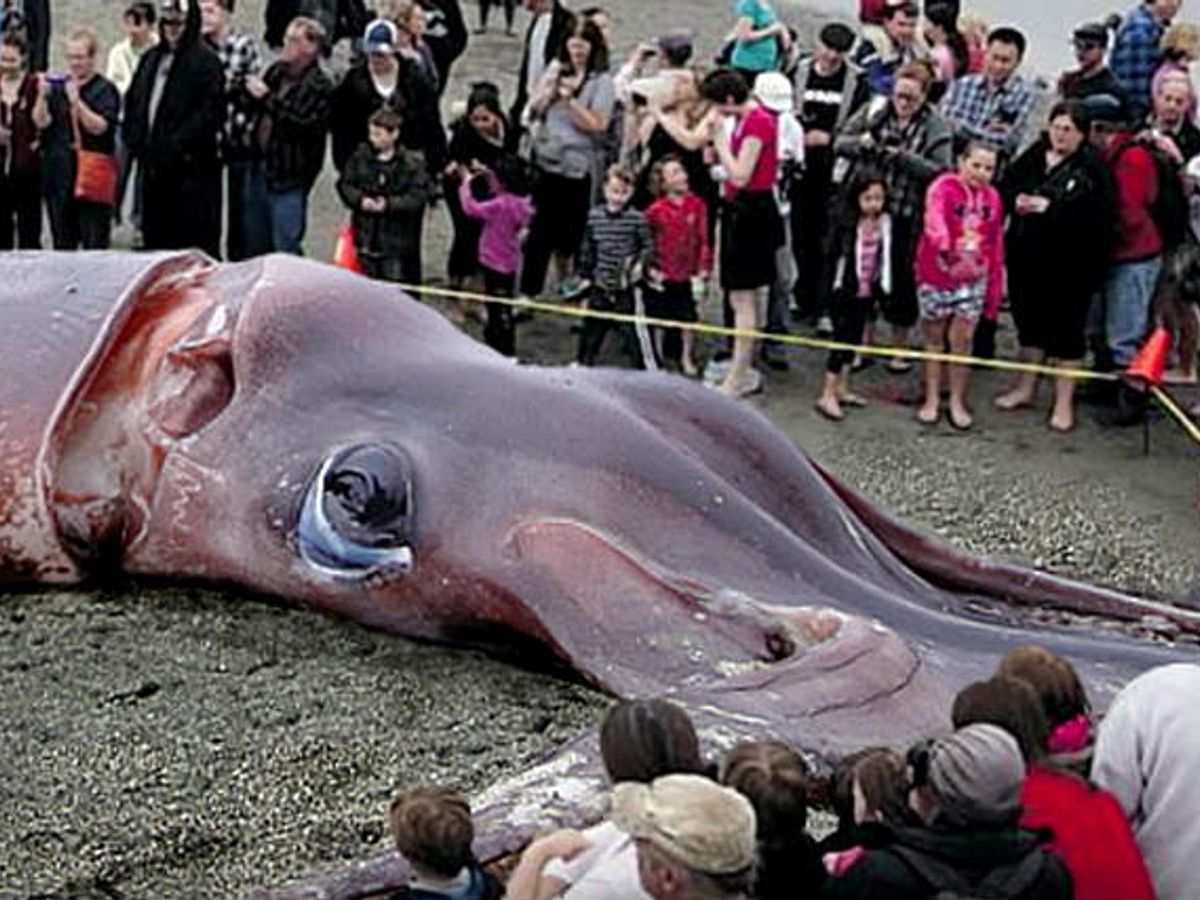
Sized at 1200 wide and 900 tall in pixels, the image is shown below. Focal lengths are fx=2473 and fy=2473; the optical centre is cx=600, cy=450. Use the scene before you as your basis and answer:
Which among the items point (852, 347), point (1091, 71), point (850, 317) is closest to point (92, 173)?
point (850, 317)

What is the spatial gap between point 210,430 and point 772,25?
34.0 feet

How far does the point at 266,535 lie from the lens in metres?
10.0

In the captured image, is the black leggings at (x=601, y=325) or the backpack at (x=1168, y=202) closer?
the backpack at (x=1168, y=202)

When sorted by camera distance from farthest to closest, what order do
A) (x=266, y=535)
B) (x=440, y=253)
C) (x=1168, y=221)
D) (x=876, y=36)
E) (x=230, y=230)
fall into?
(x=876, y=36), (x=440, y=253), (x=230, y=230), (x=1168, y=221), (x=266, y=535)

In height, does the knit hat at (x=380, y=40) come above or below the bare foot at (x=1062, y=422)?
above

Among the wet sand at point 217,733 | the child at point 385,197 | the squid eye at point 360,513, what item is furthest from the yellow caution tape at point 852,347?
the wet sand at point 217,733

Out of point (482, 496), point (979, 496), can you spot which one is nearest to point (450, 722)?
point (482, 496)

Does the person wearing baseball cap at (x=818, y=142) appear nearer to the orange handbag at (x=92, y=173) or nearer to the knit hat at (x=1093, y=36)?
the knit hat at (x=1093, y=36)

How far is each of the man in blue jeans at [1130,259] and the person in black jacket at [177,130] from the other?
604cm

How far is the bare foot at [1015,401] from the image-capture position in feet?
53.5

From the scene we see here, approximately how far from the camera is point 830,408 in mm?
15922

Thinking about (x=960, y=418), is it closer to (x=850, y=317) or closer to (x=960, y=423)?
(x=960, y=423)

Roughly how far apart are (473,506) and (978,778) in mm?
3573

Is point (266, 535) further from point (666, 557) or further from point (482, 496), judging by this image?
point (666, 557)
